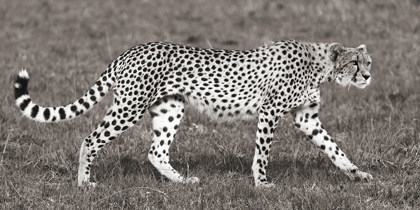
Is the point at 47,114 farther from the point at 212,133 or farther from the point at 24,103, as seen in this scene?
the point at 212,133

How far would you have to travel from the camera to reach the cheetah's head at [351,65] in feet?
19.2

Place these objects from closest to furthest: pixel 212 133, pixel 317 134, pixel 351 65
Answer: pixel 351 65 < pixel 317 134 < pixel 212 133

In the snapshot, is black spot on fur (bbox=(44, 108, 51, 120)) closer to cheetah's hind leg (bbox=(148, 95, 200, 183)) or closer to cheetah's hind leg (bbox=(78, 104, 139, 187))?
cheetah's hind leg (bbox=(78, 104, 139, 187))

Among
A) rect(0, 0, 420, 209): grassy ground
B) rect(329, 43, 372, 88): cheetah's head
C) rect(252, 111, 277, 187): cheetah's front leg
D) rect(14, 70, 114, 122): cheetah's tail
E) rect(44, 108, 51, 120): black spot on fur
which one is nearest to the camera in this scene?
rect(0, 0, 420, 209): grassy ground

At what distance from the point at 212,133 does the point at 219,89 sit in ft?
2.79

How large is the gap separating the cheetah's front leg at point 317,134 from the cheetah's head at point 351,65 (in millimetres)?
314

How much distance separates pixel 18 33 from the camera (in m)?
10.9

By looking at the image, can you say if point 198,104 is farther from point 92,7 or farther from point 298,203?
point 92,7

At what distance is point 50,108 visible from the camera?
221 inches

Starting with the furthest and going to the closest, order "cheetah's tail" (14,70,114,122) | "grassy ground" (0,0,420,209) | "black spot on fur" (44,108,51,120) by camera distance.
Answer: "black spot on fur" (44,108,51,120), "cheetah's tail" (14,70,114,122), "grassy ground" (0,0,420,209)

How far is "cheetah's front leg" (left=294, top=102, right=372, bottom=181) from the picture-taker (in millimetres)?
5902

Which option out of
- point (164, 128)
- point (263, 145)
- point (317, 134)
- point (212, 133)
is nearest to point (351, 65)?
point (317, 134)

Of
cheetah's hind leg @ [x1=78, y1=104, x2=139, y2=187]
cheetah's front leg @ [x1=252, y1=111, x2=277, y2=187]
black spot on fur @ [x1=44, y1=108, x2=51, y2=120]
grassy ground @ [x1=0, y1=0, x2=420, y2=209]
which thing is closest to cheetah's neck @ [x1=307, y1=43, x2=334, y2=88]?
cheetah's front leg @ [x1=252, y1=111, x2=277, y2=187]

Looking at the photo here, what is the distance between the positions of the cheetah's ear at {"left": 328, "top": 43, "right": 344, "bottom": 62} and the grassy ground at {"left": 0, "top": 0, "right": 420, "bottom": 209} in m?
0.84
